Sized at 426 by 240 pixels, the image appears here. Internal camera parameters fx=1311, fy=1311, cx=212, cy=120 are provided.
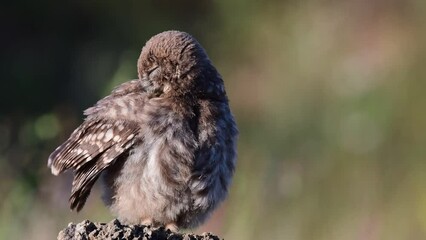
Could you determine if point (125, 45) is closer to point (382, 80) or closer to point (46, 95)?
point (46, 95)

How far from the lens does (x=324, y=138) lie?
8961mm

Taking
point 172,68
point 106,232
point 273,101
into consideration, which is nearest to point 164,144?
point 172,68

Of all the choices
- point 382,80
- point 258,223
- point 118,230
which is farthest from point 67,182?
point 118,230

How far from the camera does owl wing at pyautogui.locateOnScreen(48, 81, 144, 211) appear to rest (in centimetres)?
559

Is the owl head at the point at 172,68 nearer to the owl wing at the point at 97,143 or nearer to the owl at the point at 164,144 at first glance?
the owl at the point at 164,144

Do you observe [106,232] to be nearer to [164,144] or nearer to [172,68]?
[164,144]

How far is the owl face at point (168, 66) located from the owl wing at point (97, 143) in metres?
0.11

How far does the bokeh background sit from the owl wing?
122 centimetres

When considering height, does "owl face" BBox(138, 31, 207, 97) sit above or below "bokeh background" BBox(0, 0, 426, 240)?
above

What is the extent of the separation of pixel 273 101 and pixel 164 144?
431 cm

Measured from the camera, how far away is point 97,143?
567 cm

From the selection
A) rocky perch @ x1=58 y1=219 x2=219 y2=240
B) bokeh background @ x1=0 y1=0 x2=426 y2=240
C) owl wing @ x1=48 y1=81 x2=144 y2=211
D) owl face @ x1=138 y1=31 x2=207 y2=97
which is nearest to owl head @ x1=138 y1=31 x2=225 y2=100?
owl face @ x1=138 y1=31 x2=207 y2=97

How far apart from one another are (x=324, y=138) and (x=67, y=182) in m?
2.01

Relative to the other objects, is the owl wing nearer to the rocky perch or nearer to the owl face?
the owl face
